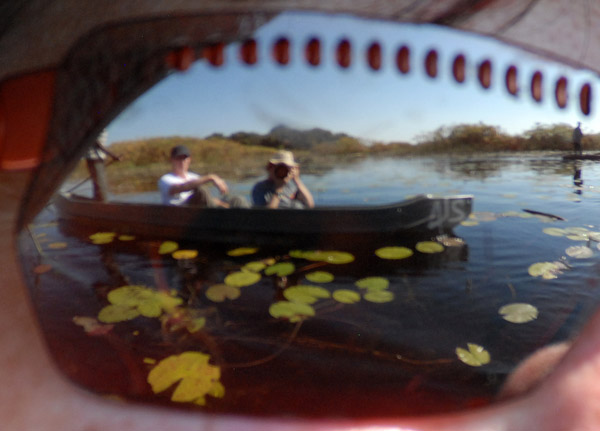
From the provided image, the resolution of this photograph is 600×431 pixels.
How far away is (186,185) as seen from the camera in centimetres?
39

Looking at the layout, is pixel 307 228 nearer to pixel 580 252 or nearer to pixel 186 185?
pixel 186 185

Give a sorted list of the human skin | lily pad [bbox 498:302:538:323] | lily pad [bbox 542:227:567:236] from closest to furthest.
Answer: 1. the human skin
2. lily pad [bbox 542:227:567:236]
3. lily pad [bbox 498:302:538:323]

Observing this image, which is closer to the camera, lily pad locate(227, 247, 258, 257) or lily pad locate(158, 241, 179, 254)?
lily pad locate(158, 241, 179, 254)

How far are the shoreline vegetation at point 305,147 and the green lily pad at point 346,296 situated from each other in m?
0.35

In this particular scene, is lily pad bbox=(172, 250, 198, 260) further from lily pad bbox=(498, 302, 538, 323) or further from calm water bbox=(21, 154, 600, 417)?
lily pad bbox=(498, 302, 538, 323)

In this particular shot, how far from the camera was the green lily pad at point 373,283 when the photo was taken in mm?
653

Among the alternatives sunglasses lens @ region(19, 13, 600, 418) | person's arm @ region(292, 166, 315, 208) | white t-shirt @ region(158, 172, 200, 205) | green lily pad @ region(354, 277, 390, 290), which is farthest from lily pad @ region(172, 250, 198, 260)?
green lily pad @ region(354, 277, 390, 290)

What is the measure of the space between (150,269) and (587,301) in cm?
66

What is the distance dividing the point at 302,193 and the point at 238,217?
A: 12 centimetres

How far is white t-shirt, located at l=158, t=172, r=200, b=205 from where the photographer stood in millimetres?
386

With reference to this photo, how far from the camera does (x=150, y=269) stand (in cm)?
50

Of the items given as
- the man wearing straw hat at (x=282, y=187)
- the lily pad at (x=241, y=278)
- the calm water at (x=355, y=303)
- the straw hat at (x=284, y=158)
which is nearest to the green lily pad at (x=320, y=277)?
the calm water at (x=355, y=303)

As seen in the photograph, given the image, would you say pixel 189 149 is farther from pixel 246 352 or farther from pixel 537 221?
pixel 537 221

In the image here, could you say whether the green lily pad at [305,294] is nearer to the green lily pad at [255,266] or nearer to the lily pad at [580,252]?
the green lily pad at [255,266]
